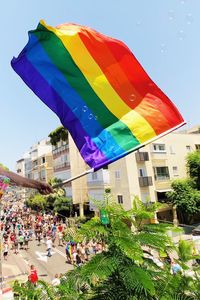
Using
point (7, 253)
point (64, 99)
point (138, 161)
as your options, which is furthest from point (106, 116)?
point (138, 161)

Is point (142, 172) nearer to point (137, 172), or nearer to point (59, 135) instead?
point (137, 172)

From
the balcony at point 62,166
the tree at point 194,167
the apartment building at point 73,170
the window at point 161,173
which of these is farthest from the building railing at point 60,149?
the tree at point 194,167

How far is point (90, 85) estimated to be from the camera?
5.20 m

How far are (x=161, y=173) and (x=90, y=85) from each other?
28.4 metres

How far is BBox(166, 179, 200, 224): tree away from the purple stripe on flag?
25887 mm

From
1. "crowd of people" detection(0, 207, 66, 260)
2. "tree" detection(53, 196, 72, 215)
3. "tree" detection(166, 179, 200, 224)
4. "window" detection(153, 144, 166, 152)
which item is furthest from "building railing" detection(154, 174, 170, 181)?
"tree" detection(53, 196, 72, 215)

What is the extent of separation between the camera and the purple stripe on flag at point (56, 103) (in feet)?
15.8

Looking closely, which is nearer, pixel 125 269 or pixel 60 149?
pixel 125 269

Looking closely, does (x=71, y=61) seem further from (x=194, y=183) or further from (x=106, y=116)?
(x=194, y=183)

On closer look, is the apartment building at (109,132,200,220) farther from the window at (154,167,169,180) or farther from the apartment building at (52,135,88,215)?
→ the apartment building at (52,135,88,215)

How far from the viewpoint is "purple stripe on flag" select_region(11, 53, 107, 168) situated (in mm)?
4816

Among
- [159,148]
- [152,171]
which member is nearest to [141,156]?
[152,171]

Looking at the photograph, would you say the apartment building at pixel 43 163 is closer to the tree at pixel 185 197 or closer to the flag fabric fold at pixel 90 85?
the tree at pixel 185 197

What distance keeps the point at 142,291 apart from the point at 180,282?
680mm
